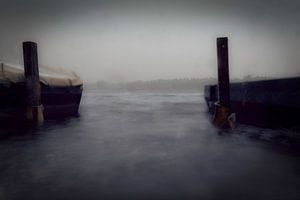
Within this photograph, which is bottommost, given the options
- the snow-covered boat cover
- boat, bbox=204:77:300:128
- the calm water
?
the calm water

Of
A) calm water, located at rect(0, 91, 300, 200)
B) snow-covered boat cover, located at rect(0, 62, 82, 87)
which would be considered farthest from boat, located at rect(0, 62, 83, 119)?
calm water, located at rect(0, 91, 300, 200)

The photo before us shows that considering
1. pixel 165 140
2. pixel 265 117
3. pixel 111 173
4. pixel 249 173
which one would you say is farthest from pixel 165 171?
pixel 265 117

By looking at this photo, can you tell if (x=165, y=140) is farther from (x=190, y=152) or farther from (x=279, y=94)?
(x=279, y=94)

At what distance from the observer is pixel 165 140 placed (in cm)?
754

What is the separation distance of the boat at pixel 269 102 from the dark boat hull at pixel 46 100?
30.9 feet

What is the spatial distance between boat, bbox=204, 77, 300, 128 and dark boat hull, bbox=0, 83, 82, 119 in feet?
30.9

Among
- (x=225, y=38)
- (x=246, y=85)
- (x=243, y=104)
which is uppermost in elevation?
(x=225, y=38)

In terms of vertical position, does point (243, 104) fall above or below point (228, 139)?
above

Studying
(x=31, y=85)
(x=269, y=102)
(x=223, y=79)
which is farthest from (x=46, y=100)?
(x=269, y=102)

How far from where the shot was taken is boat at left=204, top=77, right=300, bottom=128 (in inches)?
256

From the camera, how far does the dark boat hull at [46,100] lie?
10617 mm

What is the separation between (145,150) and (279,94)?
4.24m

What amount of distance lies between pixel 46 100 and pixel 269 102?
10.6 metres

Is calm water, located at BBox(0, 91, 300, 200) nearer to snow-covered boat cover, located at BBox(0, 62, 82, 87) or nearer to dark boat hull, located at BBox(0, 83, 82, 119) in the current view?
dark boat hull, located at BBox(0, 83, 82, 119)
